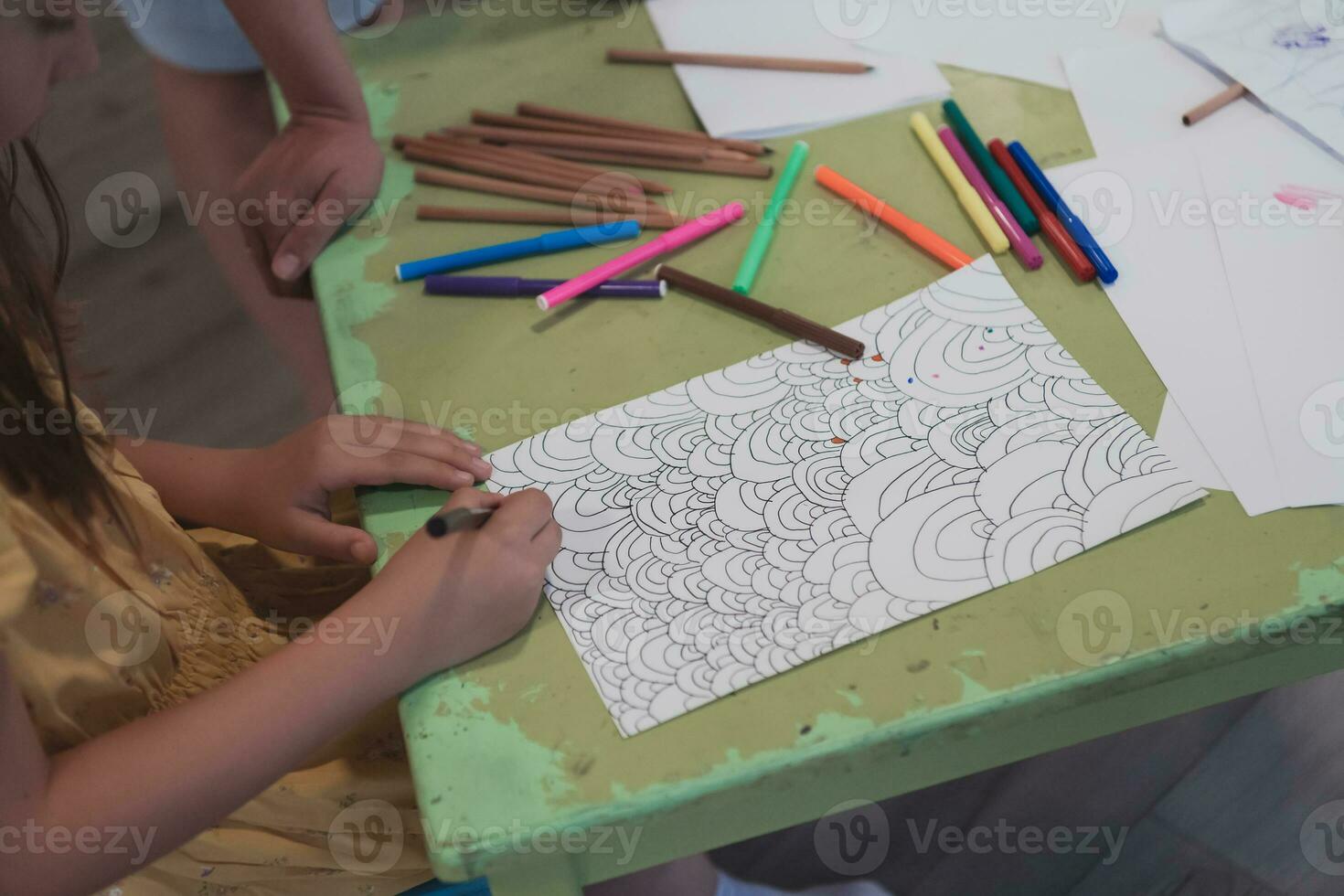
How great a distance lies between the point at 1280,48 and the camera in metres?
0.79

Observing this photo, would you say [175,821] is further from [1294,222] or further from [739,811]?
[1294,222]

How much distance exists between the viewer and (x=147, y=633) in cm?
65

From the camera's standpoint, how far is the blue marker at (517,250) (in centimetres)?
71

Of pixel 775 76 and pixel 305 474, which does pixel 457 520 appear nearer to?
pixel 305 474

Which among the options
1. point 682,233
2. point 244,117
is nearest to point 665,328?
point 682,233

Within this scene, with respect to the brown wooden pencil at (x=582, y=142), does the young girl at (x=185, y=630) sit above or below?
below

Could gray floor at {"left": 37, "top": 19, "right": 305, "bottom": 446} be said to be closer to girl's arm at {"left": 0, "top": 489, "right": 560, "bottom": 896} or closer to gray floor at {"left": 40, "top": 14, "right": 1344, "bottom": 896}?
gray floor at {"left": 40, "top": 14, "right": 1344, "bottom": 896}

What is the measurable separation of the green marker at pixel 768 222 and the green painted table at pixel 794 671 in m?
0.01

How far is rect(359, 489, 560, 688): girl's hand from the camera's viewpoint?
1.72ft

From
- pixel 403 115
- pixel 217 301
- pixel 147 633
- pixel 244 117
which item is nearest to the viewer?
pixel 147 633

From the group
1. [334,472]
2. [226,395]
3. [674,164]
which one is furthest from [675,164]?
[226,395]

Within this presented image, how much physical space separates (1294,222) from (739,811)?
504mm

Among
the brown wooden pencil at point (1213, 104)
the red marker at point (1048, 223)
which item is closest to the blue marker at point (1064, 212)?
the red marker at point (1048, 223)

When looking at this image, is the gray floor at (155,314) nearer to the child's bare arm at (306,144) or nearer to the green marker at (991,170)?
the child's bare arm at (306,144)
